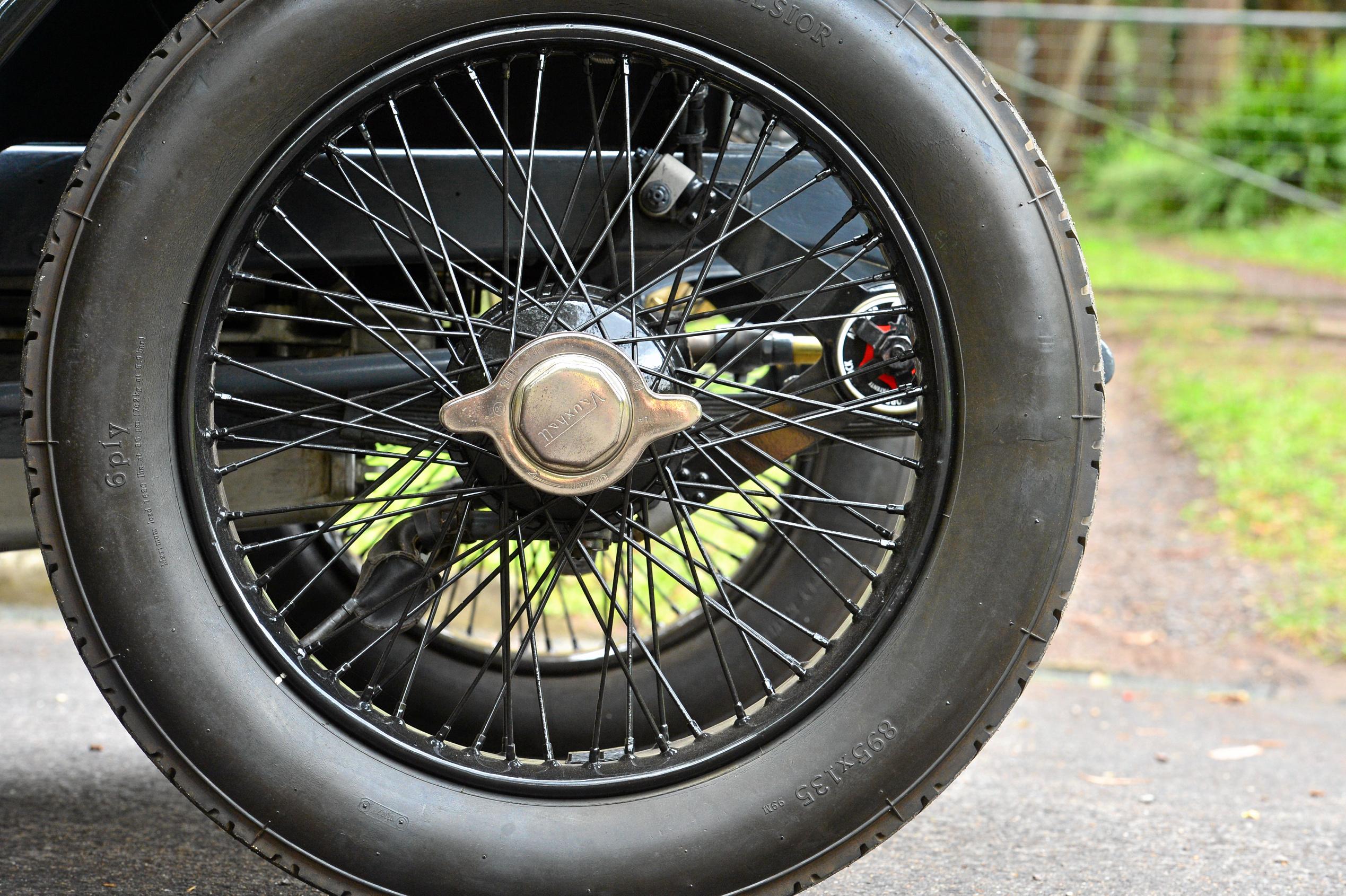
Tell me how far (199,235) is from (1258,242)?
8.91 meters

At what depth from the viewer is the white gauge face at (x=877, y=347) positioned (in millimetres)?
1912

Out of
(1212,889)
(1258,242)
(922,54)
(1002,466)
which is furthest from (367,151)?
→ (1258,242)

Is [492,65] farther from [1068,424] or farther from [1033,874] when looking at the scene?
[1033,874]

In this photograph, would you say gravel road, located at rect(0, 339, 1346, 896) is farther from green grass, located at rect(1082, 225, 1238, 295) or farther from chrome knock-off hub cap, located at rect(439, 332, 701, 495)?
green grass, located at rect(1082, 225, 1238, 295)

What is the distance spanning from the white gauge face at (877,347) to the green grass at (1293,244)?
7126 millimetres

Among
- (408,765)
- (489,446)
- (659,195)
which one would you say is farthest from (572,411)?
(659,195)

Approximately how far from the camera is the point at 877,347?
75.4 inches

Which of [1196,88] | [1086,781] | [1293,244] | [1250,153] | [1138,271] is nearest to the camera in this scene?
[1086,781]

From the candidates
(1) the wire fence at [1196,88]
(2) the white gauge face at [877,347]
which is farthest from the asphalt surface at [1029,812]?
(1) the wire fence at [1196,88]

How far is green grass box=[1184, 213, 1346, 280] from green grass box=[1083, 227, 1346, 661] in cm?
63

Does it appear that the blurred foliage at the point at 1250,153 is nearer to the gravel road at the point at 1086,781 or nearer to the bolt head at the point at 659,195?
the gravel road at the point at 1086,781

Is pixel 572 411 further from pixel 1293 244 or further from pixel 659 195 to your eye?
pixel 1293 244

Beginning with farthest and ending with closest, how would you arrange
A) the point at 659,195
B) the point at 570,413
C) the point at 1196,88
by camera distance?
the point at 1196,88 → the point at 659,195 → the point at 570,413

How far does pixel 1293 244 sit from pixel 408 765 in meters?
8.63
